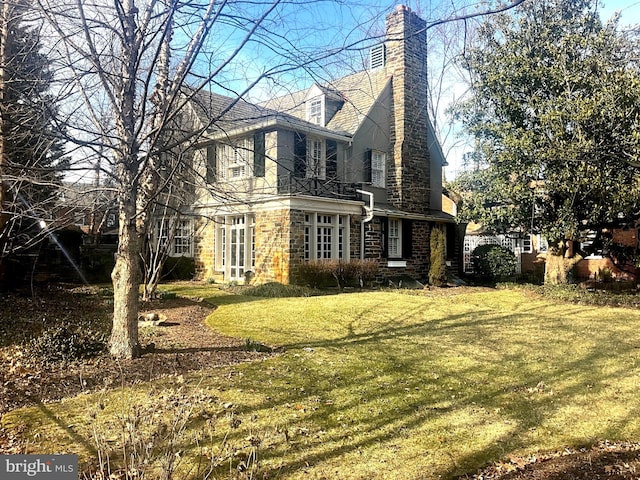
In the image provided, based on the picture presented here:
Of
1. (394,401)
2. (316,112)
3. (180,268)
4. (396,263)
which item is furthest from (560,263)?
(180,268)

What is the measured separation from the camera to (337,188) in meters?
17.9

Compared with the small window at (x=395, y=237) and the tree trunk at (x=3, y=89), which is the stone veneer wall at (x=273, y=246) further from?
the tree trunk at (x=3, y=89)

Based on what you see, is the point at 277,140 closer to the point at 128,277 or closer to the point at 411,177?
the point at 411,177

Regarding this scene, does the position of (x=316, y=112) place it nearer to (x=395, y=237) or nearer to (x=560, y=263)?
(x=395, y=237)

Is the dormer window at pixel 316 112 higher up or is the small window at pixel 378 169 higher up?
the dormer window at pixel 316 112

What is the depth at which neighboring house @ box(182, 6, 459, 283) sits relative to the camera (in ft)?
52.9

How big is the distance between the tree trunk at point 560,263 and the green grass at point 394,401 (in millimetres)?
7989

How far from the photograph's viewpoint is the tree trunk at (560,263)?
647 inches

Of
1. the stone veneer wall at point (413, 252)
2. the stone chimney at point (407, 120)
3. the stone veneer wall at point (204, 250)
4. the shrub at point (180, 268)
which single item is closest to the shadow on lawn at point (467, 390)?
the stone veneer wall at point (413, 252)

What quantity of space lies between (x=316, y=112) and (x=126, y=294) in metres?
16.2

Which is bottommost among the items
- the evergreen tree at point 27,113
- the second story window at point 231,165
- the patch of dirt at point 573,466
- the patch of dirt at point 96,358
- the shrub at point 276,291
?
the patch of dirt at point 573,466

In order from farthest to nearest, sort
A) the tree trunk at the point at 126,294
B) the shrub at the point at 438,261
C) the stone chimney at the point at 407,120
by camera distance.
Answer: the stone chimney at the point at 407,120
the shrub at the point at 438,261
the tree trunk at the point at 126,294

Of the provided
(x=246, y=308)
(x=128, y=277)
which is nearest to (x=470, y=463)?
(x=128, y=277)

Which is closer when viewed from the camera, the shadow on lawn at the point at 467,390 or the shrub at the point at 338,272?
the shadow on lawn at the point at 467,390
